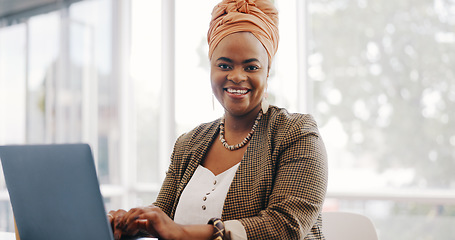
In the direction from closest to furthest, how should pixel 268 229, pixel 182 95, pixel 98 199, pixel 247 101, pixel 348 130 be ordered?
pixel 98 199 → pixel 268 229 → pixel 247 101 → pixel 348 130 → pixel 182 95

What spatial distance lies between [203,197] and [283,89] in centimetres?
202

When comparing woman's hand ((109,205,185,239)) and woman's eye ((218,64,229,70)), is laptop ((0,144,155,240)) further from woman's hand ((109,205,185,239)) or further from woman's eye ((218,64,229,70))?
woman's eye ((218,64,229,70))

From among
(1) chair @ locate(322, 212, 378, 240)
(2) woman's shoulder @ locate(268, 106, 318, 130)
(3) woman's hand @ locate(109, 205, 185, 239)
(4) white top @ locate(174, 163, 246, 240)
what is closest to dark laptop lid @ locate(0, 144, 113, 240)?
(3) woman's hand @ locate(109, 205, 185, 239)

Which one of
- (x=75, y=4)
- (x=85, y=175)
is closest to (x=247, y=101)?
(x=85, y=175)

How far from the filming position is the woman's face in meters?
1.47

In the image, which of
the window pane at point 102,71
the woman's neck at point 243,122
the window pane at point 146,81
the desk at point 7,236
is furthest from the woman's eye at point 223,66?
the window pane at point 102,71

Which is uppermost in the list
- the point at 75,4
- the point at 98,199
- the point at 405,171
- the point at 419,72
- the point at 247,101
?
the point at 75,4

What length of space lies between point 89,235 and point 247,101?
797mm

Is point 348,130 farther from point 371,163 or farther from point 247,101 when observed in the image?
point 247,101

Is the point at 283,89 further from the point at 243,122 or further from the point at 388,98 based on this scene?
the point at 243,122

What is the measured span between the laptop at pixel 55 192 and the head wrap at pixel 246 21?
784mm

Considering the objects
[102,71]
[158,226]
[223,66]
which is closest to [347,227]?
[223,66]

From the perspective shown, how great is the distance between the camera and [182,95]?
3840mm

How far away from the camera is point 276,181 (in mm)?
1285
